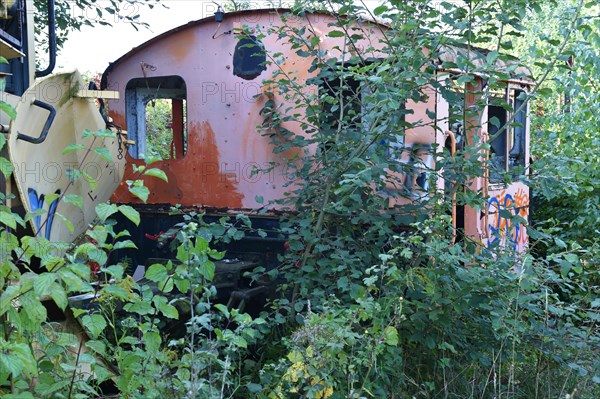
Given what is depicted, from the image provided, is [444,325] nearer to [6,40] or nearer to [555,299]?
[555,299]

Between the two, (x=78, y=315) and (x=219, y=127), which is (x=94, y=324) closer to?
(x=78, y=315)

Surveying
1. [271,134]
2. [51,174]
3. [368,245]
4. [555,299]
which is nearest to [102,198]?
[51,174]

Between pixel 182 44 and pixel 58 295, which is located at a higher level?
pixel 182 44

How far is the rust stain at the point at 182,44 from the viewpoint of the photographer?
635 cm

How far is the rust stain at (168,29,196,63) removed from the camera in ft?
20.8

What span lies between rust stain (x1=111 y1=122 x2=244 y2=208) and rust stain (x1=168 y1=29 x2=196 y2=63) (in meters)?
0.63

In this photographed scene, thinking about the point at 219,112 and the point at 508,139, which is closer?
the point at 219,112

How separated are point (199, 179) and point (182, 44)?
4.01 ft

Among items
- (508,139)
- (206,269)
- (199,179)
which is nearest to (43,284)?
(206,269)

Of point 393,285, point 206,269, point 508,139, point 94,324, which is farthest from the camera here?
point 508,139

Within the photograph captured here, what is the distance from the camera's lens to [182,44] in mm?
6387

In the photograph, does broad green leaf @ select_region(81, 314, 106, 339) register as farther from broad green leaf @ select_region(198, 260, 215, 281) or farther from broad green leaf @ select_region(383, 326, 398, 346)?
broad green leaf @ select_region(383, 326, 398, 346)

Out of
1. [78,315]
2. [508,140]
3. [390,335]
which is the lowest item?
[390,335]

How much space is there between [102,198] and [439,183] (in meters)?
2.55
